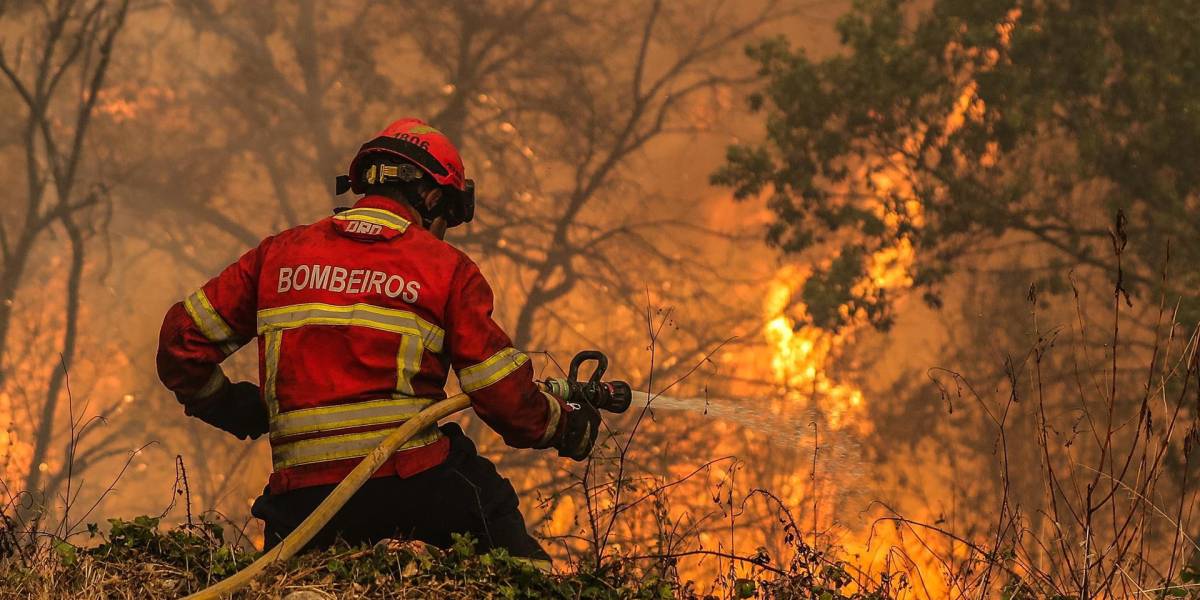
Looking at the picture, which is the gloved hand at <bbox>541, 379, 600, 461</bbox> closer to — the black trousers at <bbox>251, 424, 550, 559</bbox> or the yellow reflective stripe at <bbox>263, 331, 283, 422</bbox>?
the black trousers at <bbox>251, 424, 550, 559</bbox>

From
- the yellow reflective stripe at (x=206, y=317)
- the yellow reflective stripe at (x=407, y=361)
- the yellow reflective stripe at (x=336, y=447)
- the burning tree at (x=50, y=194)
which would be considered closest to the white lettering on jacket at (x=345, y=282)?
the yellow reflective stripe at (x=407, y=361)

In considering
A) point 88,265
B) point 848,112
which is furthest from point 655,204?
point 88,265

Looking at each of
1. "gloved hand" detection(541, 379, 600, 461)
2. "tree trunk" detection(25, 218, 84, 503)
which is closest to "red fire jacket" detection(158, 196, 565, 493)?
"gloved hand" detection(541, 379, 600, 461)

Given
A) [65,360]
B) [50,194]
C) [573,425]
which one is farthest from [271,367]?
[50,194]

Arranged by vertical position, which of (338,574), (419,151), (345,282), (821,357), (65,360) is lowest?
(338,574)

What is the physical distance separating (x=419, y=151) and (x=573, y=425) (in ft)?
3.03

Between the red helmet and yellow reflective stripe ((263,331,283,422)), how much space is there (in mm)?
560

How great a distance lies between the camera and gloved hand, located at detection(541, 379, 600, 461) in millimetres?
3846

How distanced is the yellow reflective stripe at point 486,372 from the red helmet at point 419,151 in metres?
0.61

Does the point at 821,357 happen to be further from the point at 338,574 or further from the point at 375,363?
the point at 338,574

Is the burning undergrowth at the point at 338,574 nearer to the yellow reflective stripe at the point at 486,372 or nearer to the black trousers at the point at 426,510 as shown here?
the black trousers at the point at 426,510

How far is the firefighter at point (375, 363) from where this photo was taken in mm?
3588

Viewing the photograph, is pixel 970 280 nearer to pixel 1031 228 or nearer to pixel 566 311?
pixel 1031 228

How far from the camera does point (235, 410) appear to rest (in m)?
3.98
